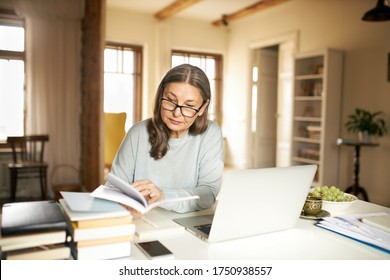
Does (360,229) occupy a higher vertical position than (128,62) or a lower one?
lower

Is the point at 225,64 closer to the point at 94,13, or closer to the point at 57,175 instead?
the point at 94,13

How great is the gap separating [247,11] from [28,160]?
3.87 m

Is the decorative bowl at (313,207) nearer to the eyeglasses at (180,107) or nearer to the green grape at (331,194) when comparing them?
the green grape at (331,194)

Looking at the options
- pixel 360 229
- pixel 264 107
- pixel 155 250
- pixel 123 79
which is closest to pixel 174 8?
pixel 123 79

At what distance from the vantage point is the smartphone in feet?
2.98

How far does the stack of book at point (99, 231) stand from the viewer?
85 cm

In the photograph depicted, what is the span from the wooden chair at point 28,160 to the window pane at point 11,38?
122 centimetres

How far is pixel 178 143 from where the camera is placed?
5.29ft

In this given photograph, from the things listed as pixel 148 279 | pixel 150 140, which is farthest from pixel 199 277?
pixel 150 140

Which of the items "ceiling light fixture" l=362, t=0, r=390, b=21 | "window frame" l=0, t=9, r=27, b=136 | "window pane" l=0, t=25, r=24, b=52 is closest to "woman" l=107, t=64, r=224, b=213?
"ceiling light fixture" l=362, t=0, r=390, b=21

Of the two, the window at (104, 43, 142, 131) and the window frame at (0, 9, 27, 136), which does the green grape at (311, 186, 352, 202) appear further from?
the window at (104, 43, 142, 131)

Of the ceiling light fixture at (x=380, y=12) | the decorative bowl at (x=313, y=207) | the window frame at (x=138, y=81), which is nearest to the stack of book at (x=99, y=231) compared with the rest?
the decorative bowl at (x=313, y=207)

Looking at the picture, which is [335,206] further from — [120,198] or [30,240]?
[30,240]

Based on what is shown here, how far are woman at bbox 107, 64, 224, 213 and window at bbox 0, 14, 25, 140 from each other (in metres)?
3.75
